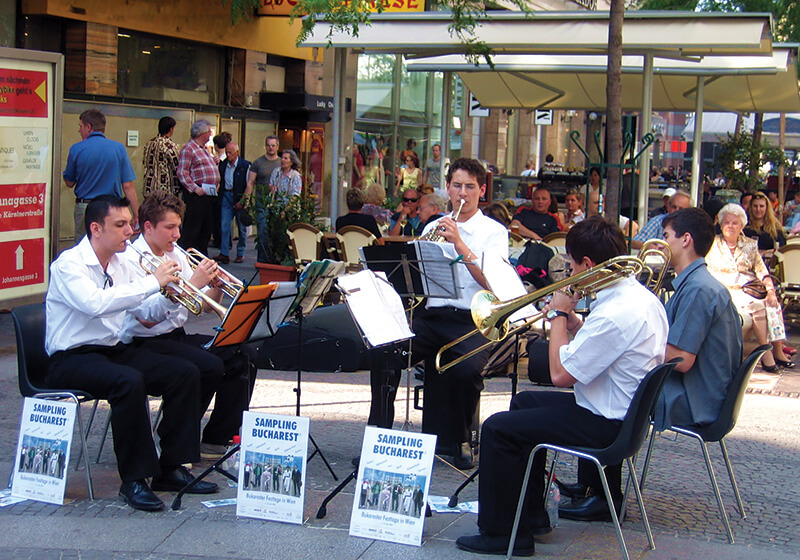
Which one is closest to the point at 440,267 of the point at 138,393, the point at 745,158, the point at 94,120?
the point at 138,393

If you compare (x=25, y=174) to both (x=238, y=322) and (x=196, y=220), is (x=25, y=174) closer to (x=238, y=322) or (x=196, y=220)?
(x=196, y=220)

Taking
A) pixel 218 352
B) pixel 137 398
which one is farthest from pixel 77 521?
pixel 218 352

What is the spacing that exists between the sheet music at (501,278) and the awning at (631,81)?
6890 millimetres

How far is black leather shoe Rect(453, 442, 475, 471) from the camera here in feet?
18.1

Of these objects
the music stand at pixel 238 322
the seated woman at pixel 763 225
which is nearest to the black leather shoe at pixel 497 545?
Answer: the music stand at pixel 238 322

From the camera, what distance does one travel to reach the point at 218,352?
558 centimetres

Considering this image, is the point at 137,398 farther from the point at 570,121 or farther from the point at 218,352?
the point at 570,121

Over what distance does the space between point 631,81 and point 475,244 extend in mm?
10166

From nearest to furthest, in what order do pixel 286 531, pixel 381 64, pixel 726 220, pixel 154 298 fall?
pixel 286 531, pixel 154 298, pixel 726 220, pixel 381 64

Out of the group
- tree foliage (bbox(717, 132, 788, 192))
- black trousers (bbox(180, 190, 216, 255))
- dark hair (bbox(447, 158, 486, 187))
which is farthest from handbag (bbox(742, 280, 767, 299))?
tree foliage (bbox(717, 132, 788, 192))

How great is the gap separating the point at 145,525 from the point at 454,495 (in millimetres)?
1477

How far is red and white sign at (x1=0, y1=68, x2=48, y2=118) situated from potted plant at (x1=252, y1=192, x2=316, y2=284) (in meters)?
2.54

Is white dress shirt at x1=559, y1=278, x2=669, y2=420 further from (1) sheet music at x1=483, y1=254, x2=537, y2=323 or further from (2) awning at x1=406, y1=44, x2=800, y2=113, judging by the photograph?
(2) awning at x1=406, y1=44, x2=800, y2=113

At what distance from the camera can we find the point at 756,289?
8.37 meters
